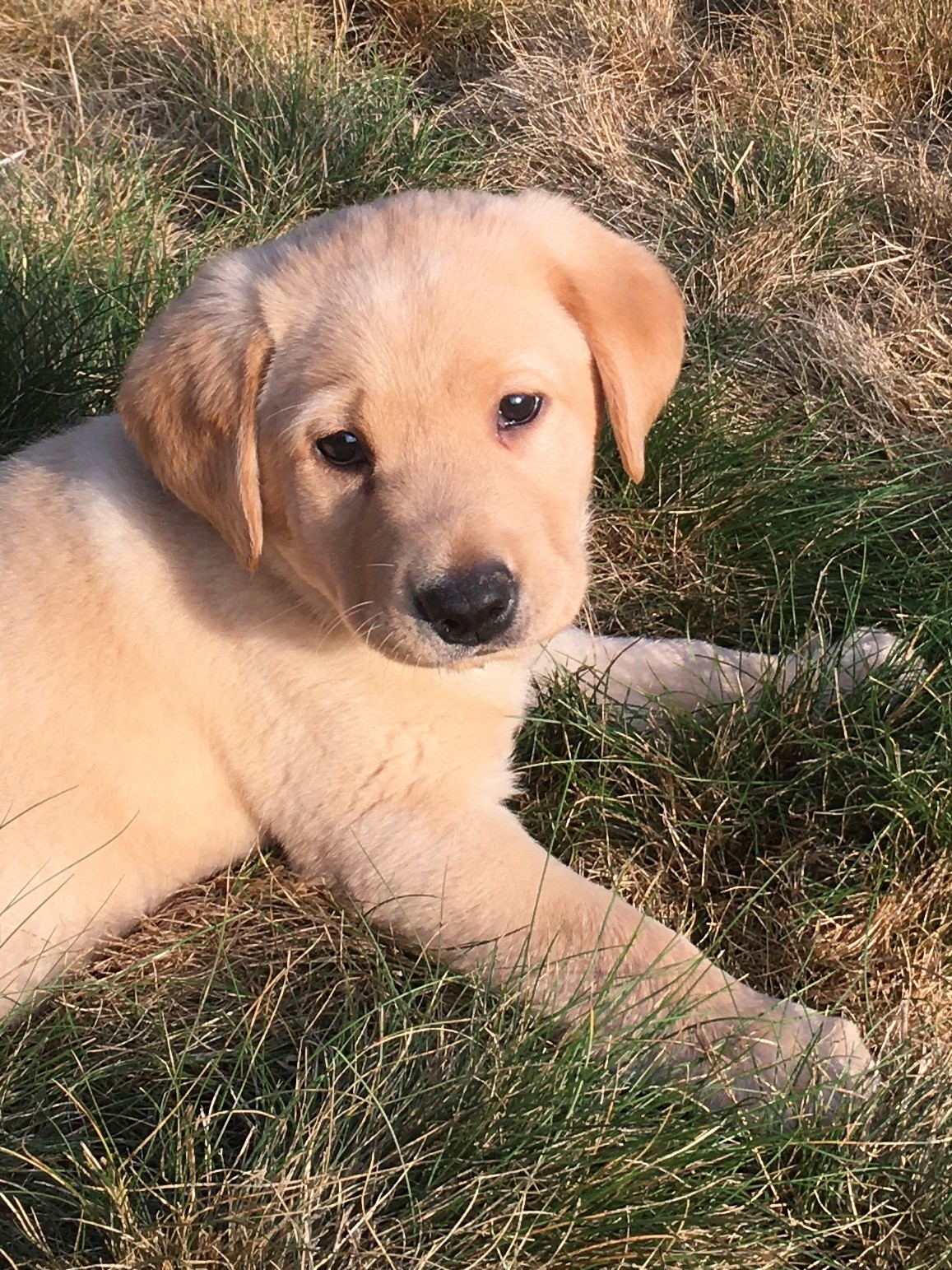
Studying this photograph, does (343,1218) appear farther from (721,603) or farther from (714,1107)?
(721,603)

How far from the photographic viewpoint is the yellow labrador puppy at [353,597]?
2533 millimetres

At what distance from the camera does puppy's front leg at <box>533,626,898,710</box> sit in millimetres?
3244

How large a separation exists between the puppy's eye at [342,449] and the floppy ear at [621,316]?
0.59 metres

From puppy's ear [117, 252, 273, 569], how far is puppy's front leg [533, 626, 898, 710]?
105 cm

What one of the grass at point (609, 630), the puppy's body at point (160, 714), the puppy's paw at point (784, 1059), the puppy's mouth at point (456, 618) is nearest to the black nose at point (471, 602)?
the puppy's mouth at point (456, 618)

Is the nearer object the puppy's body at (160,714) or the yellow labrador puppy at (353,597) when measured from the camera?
the yellow labrador puppy at (353,597)

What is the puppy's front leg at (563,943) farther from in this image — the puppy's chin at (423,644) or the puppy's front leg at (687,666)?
the puppy's front leg at (687,666)

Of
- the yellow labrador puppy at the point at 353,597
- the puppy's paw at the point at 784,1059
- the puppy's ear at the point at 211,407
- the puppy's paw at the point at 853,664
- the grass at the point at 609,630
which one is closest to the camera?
the grass at the point at 609,630

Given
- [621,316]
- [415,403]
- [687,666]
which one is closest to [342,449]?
[415,403]

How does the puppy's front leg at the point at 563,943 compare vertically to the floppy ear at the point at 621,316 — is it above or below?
below

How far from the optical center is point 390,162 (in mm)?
5320

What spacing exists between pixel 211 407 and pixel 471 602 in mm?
732

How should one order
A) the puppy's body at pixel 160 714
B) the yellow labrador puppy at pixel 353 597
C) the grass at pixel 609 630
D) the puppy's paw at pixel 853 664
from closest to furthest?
the grass at pixel 609 630 → the yellow labrador puppy at pixel 353 597 → the puppy's body at pixel 160 714 → the puppy's paw at pixel 853 664

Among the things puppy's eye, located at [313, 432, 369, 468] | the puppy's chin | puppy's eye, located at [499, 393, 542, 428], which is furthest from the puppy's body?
puppy's eye, located at [499, 393, 542, 428]
